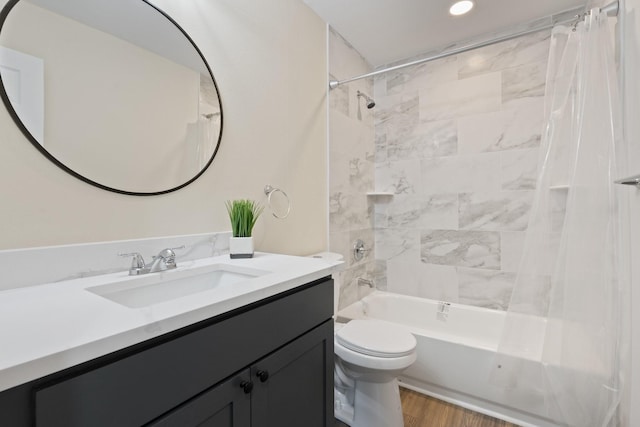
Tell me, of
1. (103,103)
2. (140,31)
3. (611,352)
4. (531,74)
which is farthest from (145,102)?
(531,74)

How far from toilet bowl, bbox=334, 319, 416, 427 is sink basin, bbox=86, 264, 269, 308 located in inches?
29.2

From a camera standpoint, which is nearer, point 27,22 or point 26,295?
point 26,295

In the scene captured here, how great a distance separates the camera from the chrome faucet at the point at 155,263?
0.93 m

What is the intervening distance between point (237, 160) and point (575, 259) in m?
1.59

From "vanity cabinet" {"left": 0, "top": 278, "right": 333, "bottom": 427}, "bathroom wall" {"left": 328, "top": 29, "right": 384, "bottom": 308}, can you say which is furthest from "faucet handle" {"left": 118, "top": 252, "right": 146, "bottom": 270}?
"bathroom wall" {"left": 328, "top": 29, "right": 384, "bottom": 308}

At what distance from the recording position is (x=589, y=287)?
1235mm

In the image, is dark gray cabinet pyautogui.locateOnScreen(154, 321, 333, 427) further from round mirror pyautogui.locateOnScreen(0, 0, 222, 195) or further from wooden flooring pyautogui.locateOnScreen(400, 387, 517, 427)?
wooden flooring pyautogui.locateOnScreen(400, 387, 517, 427)

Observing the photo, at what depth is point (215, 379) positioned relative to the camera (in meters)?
0.63

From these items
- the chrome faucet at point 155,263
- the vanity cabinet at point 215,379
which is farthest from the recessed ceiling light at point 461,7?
the chrome faucet at point 155,263

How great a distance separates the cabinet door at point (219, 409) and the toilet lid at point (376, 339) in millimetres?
822

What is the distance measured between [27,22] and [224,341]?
1.05 m

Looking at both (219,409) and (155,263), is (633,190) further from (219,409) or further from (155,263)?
(155,263)

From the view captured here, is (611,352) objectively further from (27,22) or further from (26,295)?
(27,22)

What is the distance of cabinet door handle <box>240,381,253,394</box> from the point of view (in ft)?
2.26
